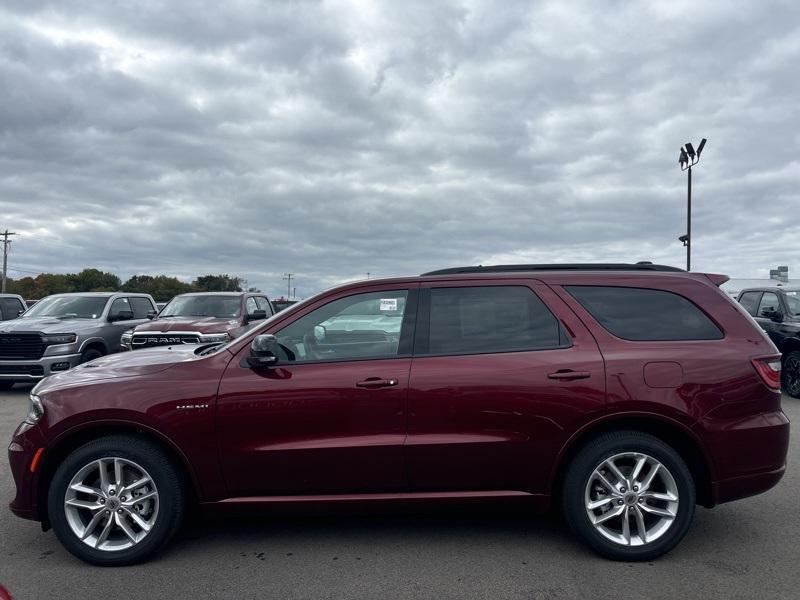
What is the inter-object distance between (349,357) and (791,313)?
9.87m

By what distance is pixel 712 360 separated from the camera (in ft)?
13.2

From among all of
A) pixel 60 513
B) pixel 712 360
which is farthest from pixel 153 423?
pixel 712 360

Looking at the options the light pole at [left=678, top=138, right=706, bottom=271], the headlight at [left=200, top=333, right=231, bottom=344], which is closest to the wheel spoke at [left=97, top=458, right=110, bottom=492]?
the headlight at [left=200, top=333, right=231, bottom=344]

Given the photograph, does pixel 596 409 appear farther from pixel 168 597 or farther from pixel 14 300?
pixel 14 300

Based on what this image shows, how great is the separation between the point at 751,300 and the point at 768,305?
1.97ft

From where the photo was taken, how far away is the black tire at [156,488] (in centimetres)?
389

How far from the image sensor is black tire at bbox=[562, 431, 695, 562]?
155 inches

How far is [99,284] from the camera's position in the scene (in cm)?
8281

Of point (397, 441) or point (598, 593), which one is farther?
point (397, 441)

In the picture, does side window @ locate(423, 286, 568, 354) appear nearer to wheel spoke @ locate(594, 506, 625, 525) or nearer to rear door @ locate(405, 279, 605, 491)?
rear door @ locate(405, 279, 605, 491)

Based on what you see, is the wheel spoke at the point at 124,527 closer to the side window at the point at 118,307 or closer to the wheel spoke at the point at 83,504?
the wheel spoke at the point at 83,504

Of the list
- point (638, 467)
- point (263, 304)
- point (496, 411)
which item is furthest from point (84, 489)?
point (263, 304)

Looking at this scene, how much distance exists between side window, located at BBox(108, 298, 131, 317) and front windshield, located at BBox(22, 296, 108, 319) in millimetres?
171

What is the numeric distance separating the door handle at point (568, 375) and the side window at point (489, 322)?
0.20m
